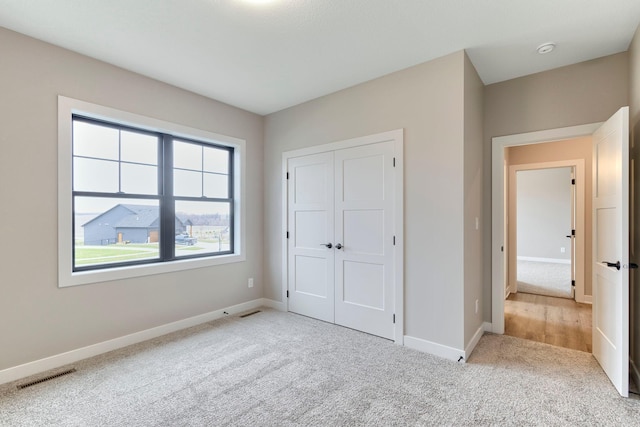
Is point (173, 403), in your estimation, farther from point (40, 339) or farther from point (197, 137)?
point (197, 137)

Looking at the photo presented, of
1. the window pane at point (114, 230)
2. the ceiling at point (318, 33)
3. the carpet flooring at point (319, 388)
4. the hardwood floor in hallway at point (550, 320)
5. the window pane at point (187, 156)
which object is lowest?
the hardwood floor in hallway at point (550, 320)

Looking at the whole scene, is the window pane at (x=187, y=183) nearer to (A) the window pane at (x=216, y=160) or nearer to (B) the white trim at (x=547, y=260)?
(A) the window pane at (x=216, y=160)

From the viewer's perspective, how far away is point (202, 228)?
3.89m

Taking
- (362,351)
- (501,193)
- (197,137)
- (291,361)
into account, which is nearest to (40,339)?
(291,361)

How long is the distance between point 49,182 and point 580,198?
21.5 ft

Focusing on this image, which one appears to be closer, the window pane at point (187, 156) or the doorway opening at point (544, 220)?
the window pane at point (187, 156)

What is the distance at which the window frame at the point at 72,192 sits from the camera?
2.62 meters

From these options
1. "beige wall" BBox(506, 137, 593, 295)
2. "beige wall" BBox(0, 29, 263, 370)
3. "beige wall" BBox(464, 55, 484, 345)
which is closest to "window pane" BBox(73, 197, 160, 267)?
"beige wall" BBox(0, 29, 263, 370)

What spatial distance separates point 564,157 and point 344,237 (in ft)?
12.4

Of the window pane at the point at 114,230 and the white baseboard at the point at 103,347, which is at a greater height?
the window pane at the point at 114,230

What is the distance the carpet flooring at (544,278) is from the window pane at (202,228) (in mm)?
5123

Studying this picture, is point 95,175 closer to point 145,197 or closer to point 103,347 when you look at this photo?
point 145,197

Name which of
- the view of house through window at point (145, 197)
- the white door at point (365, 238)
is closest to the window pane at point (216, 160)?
the view of house through window at point (145, 197)

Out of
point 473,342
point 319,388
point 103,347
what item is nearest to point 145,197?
point 103,347
